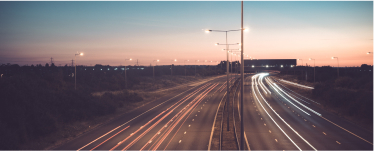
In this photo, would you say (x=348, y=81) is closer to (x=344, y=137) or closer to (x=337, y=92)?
(x=337, y=92)

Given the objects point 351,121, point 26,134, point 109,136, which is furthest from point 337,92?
point 26,134

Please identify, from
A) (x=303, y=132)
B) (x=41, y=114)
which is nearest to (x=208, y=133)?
(x=303, y=132)

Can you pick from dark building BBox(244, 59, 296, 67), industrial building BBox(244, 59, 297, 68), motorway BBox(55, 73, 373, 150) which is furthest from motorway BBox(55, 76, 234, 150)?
dark building BBox(244, 59, 296, 67)

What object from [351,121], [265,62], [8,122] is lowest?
[351,121]

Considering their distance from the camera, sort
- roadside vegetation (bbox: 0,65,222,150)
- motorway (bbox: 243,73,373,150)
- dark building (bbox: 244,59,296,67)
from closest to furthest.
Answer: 1. motorway (bbox: 243,73,373,150)
2. roadside vegetation (bbox: 0,65,222,150)
3. dark building (bbox: 244,59,296,67)

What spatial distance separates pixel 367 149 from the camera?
58.3 feet

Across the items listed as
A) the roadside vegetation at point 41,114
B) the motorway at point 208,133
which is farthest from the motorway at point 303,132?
the roadside vegetation at point 41,114

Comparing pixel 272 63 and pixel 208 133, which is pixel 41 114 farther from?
pixel 272 63

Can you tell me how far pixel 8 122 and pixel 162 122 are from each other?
48.6 feet

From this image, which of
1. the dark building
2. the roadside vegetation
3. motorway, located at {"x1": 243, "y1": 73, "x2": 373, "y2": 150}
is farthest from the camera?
the dark building

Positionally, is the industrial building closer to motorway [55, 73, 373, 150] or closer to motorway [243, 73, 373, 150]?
motorway [243, 73, 373, 150]

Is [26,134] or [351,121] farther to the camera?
[351,121]

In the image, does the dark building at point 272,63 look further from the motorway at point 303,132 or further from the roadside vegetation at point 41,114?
the roadside vegetation at point 41,114

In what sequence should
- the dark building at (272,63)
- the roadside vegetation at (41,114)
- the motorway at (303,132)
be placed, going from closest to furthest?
the motorway at (303,132) < the roadside vegetation at (41,114) < the dark building at (272,63)
